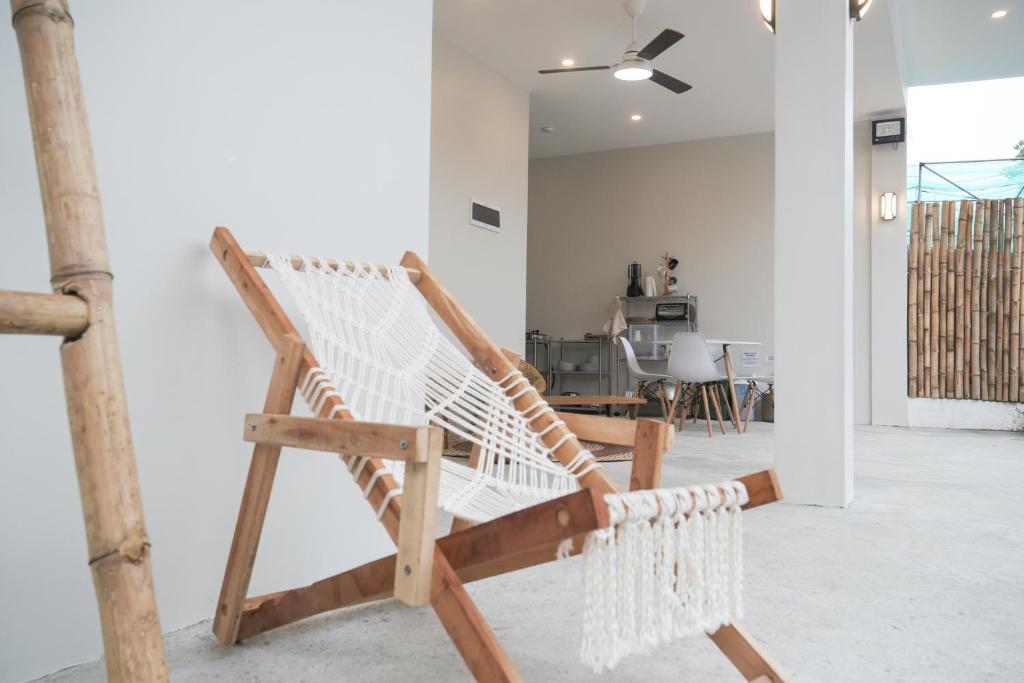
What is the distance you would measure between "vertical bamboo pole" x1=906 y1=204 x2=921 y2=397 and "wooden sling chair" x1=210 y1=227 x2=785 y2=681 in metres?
6.36

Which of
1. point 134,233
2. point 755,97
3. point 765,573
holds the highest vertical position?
point 755,97

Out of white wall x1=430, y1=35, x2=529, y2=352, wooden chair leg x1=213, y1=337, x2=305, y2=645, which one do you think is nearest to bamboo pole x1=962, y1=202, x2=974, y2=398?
white wall x1=430, y1=35, x2=529, y2=352

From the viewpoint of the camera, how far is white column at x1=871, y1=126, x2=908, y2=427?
6.93 meters

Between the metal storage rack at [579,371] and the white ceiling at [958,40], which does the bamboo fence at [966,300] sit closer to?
the white ceiling at [958,40]

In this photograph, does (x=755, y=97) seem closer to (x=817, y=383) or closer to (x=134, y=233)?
(x=817, y=383)

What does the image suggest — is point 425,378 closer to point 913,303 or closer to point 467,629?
point 467,629

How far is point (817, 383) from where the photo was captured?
3021mm

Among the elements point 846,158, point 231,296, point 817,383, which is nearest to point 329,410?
point 231,296

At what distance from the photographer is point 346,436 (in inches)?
41.8

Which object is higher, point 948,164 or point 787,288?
point 948,164

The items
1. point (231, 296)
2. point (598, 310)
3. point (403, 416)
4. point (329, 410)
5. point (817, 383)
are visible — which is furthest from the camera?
point (598, 310)

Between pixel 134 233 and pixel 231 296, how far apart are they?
0.25 meters

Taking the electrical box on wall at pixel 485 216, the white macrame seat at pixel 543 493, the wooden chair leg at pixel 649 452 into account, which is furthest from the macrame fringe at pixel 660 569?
the electrical box on wall at pixel 485 216

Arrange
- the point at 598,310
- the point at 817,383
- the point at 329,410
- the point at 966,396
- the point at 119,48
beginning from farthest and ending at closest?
the point at 598,310
the point at 966,396
the point at 817,383
the point at 119,48
the point at 329,410
